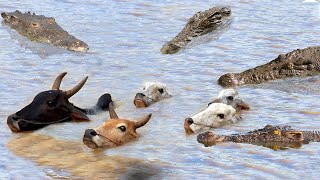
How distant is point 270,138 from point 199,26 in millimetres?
7182

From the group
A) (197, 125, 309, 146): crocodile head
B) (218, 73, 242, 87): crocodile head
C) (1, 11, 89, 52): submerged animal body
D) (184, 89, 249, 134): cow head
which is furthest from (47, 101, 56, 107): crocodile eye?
(1, 11, 89, 52): submerged animal body

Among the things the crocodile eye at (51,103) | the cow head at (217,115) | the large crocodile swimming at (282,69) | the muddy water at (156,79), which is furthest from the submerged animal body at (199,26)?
the crocodile eye at (51,103)

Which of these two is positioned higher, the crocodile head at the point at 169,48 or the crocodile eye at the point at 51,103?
the crocodile head at the point at 169,48

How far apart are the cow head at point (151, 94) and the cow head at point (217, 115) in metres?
0.91

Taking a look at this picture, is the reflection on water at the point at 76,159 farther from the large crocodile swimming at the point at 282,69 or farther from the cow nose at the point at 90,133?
the large crocodile swimming at the point at 282,69

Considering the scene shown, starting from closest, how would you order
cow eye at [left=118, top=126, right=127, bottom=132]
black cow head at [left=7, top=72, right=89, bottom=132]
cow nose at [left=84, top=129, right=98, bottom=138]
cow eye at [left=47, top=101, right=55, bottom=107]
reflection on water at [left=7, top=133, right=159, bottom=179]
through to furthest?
reflection on water at [left=7, top=133, right=159, bottom=179] → cow nose at [left=84, top=129, right=98, bottom=138] → cow eye at [left=118, top=126, right=127, bottom=132] → black cow head at [left=7, top=72, right=89, bottom=132] → cow eye at [left=47, top=101, right=55, bottom=107]

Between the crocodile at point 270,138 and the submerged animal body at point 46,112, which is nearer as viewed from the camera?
the crocodile at point 270,138

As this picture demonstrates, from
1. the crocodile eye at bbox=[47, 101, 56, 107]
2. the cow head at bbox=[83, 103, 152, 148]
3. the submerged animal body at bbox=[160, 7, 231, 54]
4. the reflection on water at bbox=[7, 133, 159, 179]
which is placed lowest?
the reflection on water at bbox=[7, 133, 159, 179]

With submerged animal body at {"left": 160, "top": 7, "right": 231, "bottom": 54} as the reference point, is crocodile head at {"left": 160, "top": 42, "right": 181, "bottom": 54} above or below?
below

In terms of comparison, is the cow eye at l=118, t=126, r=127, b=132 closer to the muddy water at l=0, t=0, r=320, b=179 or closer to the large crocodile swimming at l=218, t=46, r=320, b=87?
the muddy water at l=0, t=0, r=320, b=179

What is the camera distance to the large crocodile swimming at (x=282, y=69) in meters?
14.9

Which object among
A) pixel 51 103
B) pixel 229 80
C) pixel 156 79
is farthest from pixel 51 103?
pixel 229 80

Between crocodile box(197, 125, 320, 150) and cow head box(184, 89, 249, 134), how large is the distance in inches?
15.7

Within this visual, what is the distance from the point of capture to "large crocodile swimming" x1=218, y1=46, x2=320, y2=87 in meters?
14.9
